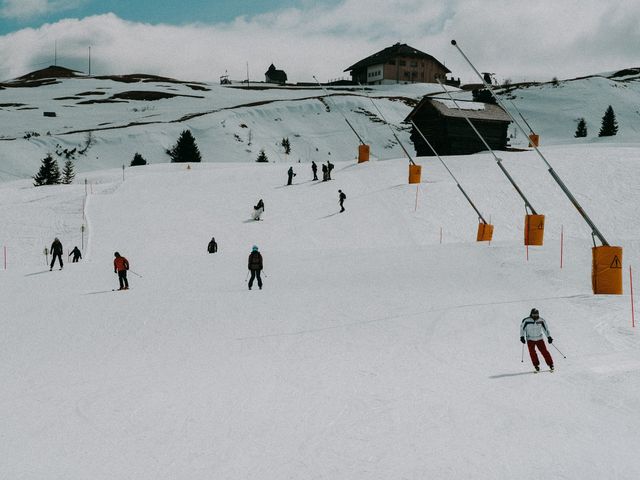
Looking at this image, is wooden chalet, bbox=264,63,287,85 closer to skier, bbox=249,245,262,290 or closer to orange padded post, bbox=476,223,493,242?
orange padded post, bbox=476,223,493,242

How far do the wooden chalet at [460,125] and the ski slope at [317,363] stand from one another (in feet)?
66.4

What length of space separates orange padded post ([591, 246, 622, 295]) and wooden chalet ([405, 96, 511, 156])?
A: 3304 cm

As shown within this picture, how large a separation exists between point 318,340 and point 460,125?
39041mm

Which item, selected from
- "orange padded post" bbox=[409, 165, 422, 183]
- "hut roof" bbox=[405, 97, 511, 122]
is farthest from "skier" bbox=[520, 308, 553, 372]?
"hut roof" bbox=[405, 97, 511, 122]

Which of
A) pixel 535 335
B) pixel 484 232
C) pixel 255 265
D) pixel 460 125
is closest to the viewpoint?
pixel 535 335

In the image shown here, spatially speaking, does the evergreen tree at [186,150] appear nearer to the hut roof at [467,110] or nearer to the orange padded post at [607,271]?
the hut roof at [467,110]

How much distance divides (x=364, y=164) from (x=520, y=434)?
125 feet

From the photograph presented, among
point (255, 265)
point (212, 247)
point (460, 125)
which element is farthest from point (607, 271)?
point (460, 125)

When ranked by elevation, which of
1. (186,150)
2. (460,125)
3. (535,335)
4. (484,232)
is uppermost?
(460,125)

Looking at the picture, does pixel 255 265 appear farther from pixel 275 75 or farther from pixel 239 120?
pixel 275 75

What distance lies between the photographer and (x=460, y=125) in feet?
158

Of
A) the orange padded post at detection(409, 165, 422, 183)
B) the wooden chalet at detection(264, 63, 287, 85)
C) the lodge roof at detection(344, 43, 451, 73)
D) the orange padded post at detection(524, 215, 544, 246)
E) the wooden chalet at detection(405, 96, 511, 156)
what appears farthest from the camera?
the wooden chalet at detection(264, 63, 287, 85)

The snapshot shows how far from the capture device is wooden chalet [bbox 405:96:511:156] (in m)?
47.7

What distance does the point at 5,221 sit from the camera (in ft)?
105
